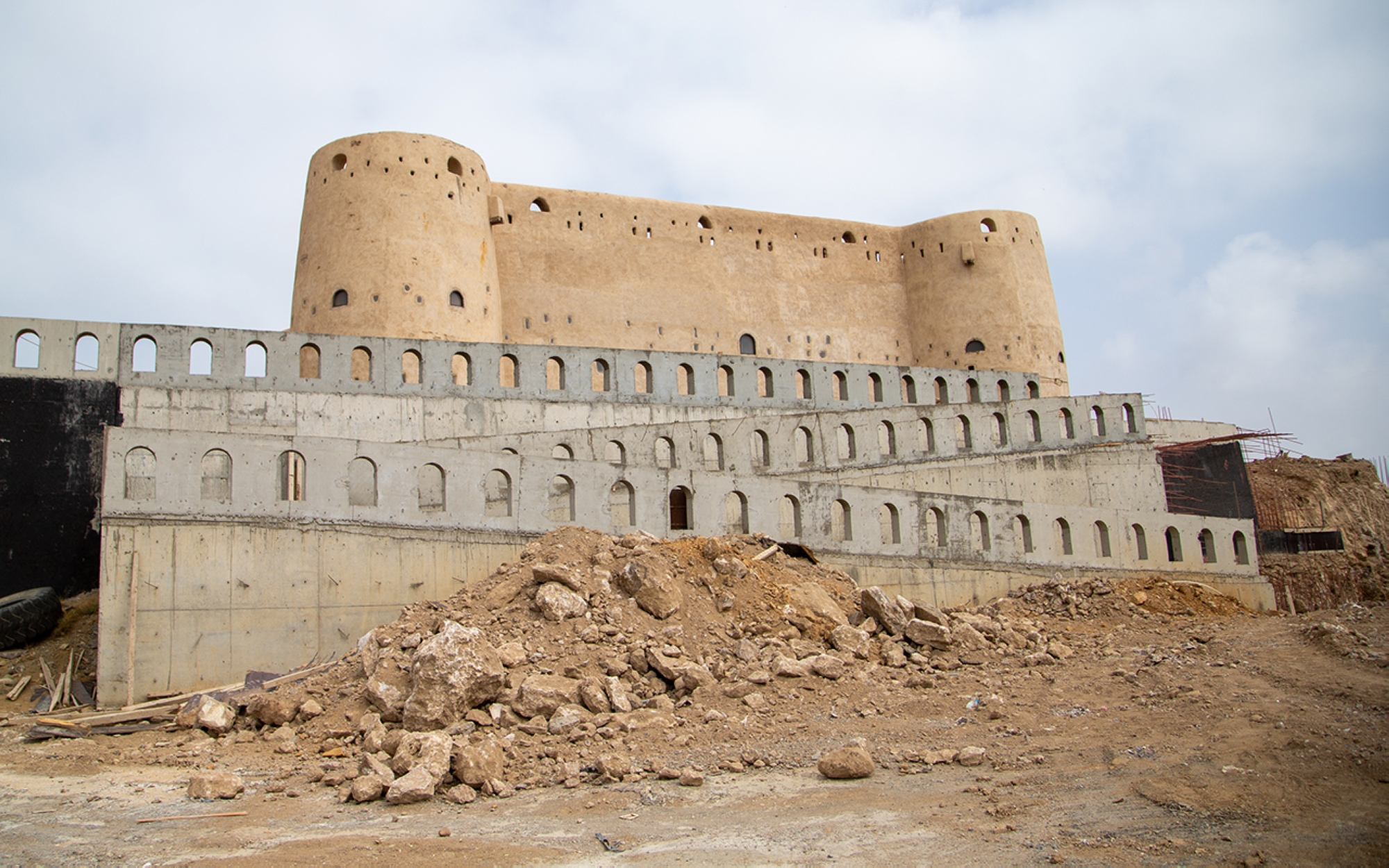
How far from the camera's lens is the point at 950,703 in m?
9.15

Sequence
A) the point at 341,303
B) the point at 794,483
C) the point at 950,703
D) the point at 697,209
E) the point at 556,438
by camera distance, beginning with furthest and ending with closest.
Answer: the point at 697,209, the point at 341,303, the point at 556,438, the point at 794,483, the point at 950,703

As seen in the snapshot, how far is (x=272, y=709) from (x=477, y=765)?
273 cm

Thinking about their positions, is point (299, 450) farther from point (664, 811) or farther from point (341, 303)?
point (341, 303)

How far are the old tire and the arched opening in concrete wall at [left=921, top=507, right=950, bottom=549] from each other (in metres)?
11.5

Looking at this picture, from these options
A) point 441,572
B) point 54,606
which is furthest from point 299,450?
point 54,606

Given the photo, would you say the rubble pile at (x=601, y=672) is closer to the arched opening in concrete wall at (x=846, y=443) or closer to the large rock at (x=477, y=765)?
the large rock at (x=477, y=765)

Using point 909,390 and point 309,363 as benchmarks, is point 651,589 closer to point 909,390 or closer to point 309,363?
point 309,363

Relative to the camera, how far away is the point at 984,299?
30344mm

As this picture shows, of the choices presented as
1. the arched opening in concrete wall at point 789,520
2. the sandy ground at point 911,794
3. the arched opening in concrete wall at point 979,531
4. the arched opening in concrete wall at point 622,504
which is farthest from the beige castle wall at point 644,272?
the sandy ground at point 911,794

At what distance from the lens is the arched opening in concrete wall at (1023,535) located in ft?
→ 54.6

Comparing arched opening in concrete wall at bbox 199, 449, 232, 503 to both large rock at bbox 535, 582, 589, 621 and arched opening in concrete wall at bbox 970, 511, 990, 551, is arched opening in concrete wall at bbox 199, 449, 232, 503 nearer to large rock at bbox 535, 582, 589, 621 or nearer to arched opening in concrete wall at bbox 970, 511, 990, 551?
large rock at bbox 535, 582, 589, 621

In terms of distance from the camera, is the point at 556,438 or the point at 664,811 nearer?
the point at 664,811

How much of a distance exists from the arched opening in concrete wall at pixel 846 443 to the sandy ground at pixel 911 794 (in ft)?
28.4

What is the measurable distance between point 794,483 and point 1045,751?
7.08 meters
